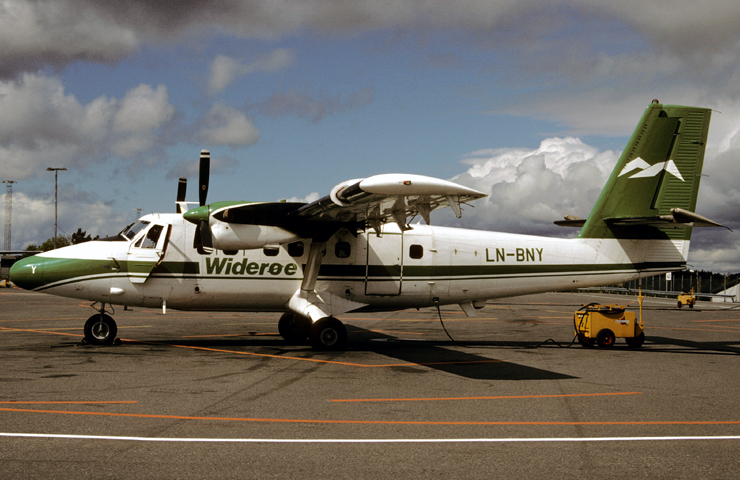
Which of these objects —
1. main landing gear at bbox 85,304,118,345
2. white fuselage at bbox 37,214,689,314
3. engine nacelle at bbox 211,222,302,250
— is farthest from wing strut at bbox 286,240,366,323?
main landing gear at bbox 85,304,118,345

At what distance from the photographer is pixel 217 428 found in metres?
7.00

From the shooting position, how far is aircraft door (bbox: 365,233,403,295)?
16.0 m

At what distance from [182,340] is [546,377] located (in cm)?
1029

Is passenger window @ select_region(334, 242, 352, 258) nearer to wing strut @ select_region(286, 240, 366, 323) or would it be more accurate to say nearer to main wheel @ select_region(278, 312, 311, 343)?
wing strut @ select_region(286, 240, 366, 323)

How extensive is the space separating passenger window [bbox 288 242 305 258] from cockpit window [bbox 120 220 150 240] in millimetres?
3838

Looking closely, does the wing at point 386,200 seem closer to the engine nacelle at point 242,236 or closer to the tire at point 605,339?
the engine nacelle at point 242,236

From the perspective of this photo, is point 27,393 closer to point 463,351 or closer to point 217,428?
point 217,428

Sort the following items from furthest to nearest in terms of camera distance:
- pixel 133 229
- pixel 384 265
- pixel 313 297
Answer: pixel 384 265
pixel 313 297
pixel 133 229

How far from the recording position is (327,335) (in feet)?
48.9

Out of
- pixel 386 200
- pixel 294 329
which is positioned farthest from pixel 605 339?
pixel 294 329

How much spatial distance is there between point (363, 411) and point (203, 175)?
9.62 meters

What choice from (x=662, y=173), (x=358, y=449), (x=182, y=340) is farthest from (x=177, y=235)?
(x=662, y=173)

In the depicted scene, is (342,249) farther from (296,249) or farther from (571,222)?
(571,222)

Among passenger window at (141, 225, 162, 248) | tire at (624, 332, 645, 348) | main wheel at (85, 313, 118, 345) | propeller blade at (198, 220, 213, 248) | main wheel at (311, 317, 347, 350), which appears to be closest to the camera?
propeller blade at (198, 220, 213, 248)
